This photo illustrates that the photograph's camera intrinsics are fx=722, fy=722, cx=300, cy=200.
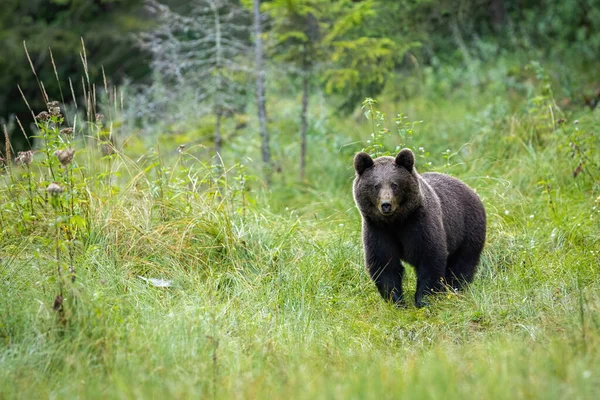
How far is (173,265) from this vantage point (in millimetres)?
5547

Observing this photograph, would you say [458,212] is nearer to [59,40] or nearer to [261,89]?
[261,89]

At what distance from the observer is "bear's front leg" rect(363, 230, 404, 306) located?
5527 mm

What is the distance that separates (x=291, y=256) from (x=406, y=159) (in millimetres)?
1342

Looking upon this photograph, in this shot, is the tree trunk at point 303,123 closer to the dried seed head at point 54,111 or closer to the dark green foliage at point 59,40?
the dried seed head at point 54,111

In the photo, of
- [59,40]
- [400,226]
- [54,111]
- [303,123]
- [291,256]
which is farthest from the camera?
[59,40]

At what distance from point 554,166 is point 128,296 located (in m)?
4.95

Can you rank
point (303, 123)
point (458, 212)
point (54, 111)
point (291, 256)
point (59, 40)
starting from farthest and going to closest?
point (59, 40) → point (303, 123) → point (291, 256) → point (458, 212) → point (54, 111)

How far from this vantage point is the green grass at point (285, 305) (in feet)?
11.7

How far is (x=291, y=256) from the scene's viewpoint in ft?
19.9

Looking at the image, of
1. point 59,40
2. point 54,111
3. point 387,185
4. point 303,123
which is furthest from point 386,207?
point 59,40

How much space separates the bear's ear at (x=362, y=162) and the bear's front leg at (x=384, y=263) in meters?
0.49

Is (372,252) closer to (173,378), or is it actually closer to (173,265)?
(173,265)

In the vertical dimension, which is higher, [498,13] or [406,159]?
[406,159]

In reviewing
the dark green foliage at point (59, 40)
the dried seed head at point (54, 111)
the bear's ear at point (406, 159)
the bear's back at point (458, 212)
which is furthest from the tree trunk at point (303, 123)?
the dark green foliage at point (59, 40)
